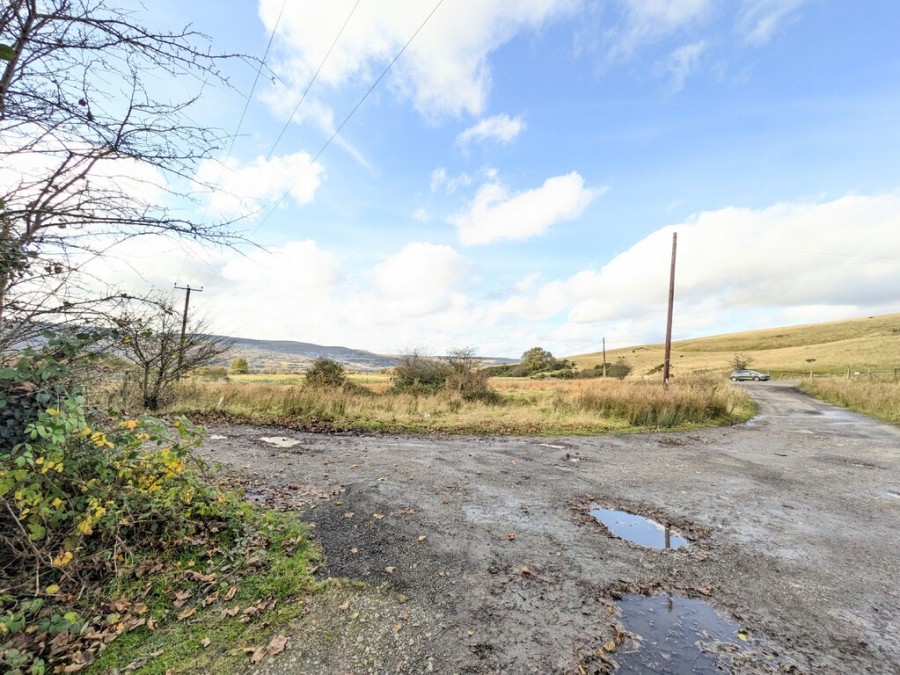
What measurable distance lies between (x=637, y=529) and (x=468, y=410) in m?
11.5

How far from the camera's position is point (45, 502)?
2764 mm

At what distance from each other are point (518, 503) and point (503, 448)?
3970mm

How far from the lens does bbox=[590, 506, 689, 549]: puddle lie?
4461 millimetres

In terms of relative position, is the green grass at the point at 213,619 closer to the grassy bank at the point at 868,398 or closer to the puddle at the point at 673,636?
the puddle at the point at 673,636

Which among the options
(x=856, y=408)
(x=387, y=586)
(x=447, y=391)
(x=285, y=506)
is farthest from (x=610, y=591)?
(x=856, y=408)

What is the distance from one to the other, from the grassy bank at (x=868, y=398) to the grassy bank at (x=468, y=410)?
524 cm

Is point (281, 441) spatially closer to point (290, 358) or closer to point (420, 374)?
point (420, 374)

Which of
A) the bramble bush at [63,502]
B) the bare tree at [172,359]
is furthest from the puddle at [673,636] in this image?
the bare tree at [172,359]

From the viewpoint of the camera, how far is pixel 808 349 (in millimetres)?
57500

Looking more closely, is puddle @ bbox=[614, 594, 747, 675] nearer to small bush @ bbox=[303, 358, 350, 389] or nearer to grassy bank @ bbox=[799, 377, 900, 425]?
small bush @ bbox=[303, 358, 350, 389]

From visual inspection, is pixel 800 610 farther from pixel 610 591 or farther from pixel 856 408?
pixel 856 408

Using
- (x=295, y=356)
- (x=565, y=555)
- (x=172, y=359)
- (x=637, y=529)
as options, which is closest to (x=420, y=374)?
(x=172, y=359)

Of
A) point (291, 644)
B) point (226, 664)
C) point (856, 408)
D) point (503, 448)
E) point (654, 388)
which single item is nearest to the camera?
point (226, 664)

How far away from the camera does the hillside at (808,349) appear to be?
43.8 m
